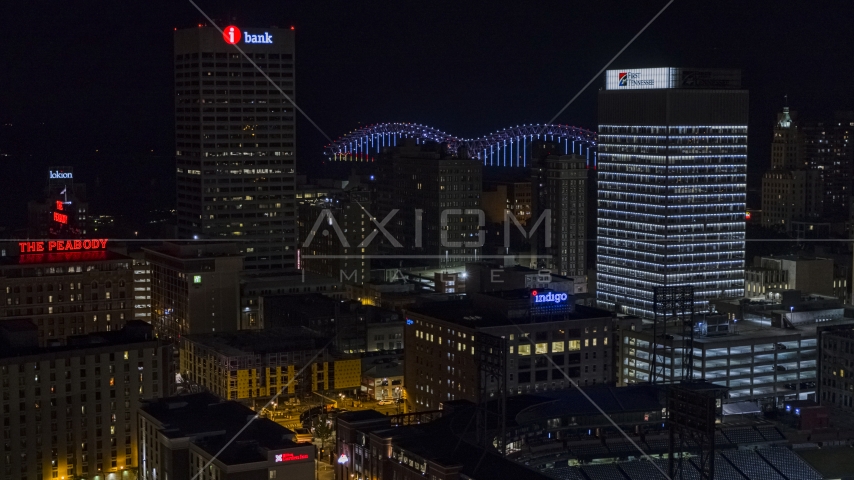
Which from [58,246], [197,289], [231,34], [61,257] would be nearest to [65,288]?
[61,257]

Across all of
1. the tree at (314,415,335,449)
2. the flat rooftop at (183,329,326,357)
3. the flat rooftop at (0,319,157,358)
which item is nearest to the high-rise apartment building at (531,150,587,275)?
the flat rooftop at (183,329,326,357)

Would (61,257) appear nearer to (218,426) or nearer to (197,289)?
(197,289)

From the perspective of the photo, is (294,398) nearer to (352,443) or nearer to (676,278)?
(352,443)

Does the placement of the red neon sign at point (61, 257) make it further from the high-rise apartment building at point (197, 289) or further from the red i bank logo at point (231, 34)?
the red i bank logo at point (231, 34)

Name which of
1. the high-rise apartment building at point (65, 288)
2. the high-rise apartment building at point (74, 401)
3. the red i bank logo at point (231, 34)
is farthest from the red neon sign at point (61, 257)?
the red i bank logo at point (231, 34)

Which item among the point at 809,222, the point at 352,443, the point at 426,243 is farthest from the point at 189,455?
the point at 809,222

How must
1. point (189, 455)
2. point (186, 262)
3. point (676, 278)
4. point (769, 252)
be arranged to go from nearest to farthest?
point (189, 455), point (186, 262), point (676, 278), point (769, 252)

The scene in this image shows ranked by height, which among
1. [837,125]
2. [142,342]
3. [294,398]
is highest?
[837,125]
